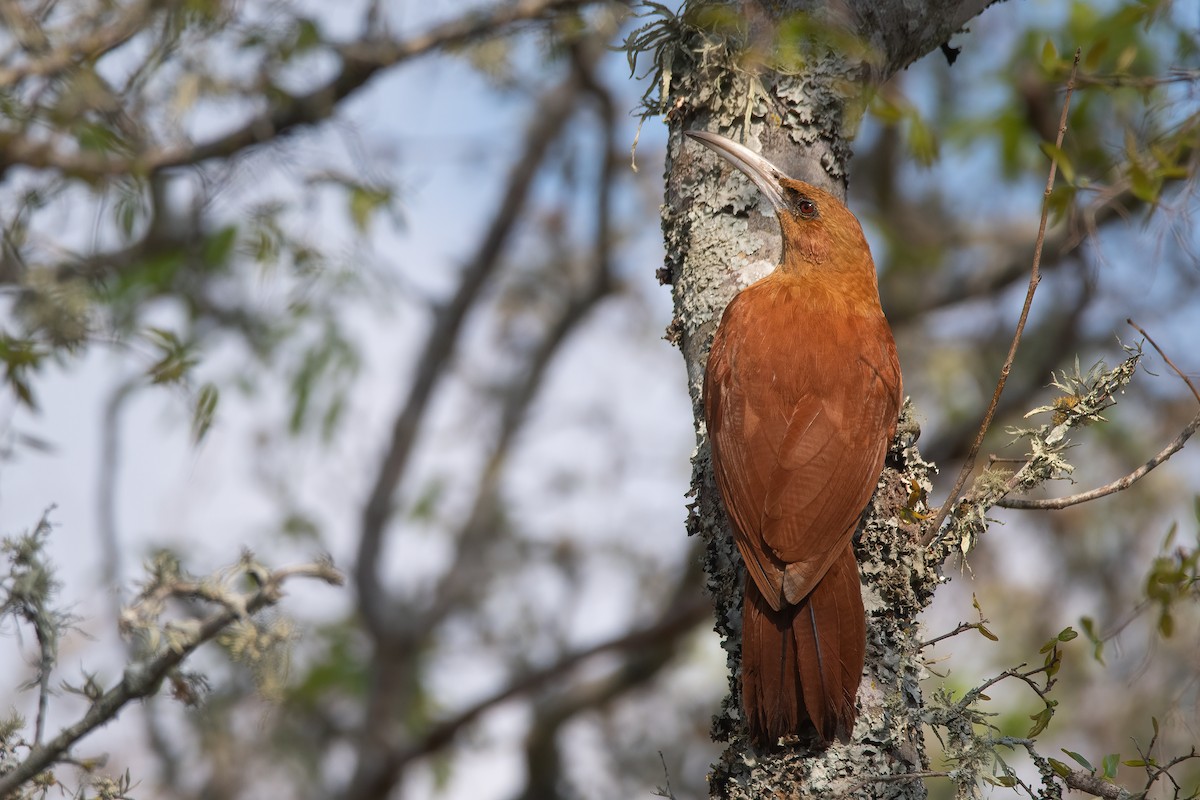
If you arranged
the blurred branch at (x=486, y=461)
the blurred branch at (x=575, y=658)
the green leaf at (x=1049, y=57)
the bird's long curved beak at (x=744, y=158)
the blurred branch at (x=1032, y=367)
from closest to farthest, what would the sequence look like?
the bird's long curved beak at (x=744, y=158)
the green leaf at (x=1049, y=57)
the blurred branch at (x=575, y=658)
the blurred branch at (x=1032, y=367)
the blurred branch at (x=486, y=461)

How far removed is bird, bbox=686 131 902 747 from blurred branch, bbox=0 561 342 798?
97 centimetres

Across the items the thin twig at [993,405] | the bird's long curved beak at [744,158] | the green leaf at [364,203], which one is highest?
the green leaf at [364,203]

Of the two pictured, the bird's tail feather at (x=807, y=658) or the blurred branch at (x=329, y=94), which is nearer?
the bird's tail feather at (x=807, y=658)

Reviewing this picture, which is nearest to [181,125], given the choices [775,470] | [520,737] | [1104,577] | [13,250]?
[13,250]

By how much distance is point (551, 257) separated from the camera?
450 inches

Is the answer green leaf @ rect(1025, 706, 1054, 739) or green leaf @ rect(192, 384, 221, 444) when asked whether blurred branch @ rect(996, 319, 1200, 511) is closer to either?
green leaf @ rect(1025, 706, 1054, 739)

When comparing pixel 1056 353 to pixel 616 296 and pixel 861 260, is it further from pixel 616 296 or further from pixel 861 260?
pixel 861 260

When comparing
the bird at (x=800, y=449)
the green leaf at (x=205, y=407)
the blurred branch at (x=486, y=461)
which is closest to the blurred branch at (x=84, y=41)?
the green leaf at (x=205, y=407)

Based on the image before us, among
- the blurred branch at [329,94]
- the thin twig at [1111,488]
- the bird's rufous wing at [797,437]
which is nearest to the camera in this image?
the thin twig at [1111,488]

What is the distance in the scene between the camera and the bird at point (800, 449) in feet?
7.91

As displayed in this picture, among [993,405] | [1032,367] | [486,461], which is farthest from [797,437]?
[486,461]

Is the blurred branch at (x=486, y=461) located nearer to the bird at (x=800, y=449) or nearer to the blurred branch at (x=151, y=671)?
the bird at (x=800, y=449)

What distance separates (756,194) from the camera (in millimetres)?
2787

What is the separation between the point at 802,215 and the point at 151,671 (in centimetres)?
214
